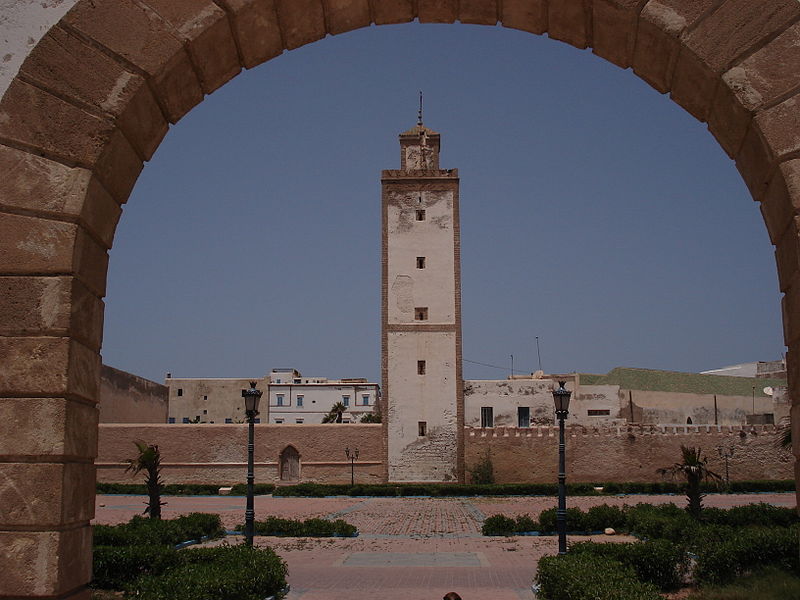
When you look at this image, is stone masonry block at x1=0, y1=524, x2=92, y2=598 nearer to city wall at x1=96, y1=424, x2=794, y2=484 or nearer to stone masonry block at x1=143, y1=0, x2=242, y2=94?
stone masonry block at x1=143, y1=0, x2=242, y2=94

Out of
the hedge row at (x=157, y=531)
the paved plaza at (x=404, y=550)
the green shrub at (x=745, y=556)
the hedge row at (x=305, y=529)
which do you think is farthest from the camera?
the hedge row at (x=305, y=529)

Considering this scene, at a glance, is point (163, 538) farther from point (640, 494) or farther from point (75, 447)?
point (640, 494)

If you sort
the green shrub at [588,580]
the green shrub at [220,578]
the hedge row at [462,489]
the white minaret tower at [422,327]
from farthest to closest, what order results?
the white minaret tower at [422,327], the hedge row at [462,489], the green shrub at [220,578], the green shrub at [588,580]

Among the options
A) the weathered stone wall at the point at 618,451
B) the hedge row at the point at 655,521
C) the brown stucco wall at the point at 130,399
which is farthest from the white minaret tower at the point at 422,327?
the hedge row at the point at 655,521

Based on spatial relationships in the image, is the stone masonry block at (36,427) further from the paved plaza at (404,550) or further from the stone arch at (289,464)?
the stone arch at (289,464)

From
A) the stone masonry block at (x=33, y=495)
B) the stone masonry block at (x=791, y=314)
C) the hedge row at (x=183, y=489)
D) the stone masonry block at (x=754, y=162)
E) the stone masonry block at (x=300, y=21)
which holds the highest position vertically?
the stone masonry block at (x=300, y=21)

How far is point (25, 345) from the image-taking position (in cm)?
339

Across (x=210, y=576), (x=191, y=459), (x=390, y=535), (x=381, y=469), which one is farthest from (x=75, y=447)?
(x=191, y=459)

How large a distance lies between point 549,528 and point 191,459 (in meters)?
22.3

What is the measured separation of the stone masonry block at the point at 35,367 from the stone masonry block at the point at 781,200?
9.70 feet

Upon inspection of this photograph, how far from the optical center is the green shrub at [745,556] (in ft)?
30.3

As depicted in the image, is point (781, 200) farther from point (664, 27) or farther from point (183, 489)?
point (183, 489)

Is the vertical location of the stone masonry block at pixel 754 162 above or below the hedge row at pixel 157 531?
above

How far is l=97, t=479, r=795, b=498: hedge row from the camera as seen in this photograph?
29.4 metres
